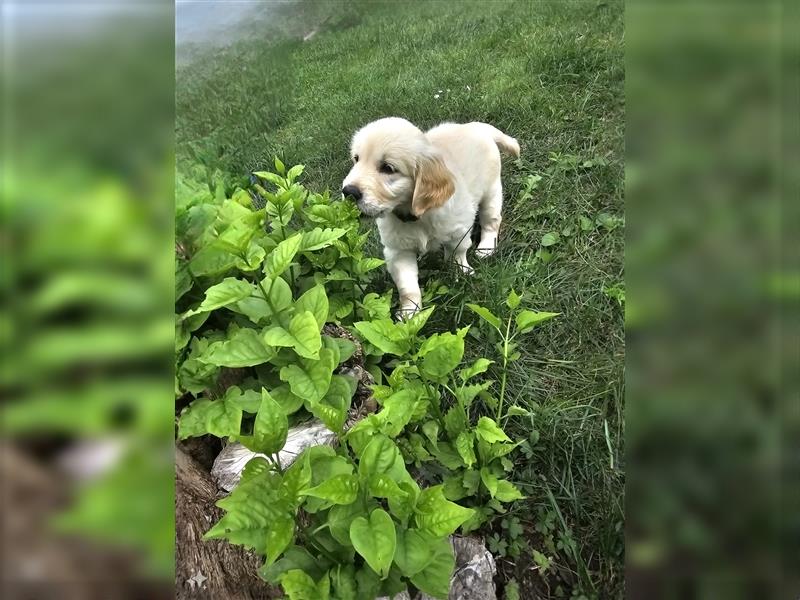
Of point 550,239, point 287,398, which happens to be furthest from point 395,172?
point 287,398

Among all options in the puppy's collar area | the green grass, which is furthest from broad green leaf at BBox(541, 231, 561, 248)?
the puppy's collar area

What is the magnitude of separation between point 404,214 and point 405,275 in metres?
0.28

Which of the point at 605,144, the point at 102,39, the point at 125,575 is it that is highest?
the point at 102,39

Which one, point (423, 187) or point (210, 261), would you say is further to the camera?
point (423, 187)

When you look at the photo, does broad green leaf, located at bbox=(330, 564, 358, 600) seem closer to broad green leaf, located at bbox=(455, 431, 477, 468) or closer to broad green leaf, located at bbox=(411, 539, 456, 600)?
broad green leaf, located at bbox=(411, 539, 456, 600)

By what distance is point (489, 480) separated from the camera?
3.86ft

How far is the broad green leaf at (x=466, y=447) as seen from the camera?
1176 mm

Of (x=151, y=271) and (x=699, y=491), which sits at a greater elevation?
(x=151, y=271)

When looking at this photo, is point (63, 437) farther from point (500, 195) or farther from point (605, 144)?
point (500, 195)

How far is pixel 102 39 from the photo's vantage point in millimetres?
483

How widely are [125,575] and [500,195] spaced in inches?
64.6

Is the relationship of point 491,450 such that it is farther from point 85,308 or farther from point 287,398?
point 85,308

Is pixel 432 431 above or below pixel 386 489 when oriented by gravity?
below

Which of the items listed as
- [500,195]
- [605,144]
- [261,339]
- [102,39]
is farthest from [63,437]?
[500,195]
